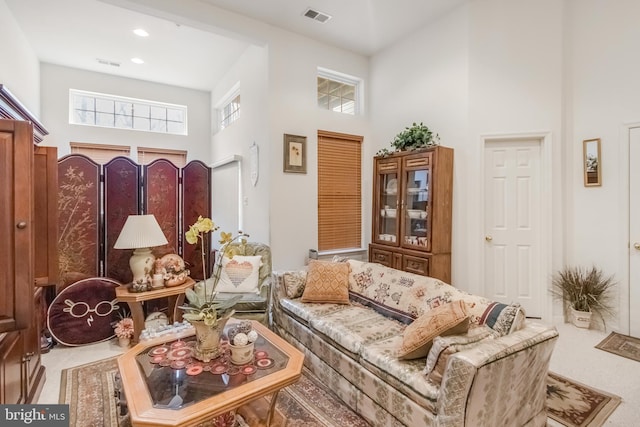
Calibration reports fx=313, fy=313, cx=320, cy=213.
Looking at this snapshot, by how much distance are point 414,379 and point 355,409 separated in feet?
1.93

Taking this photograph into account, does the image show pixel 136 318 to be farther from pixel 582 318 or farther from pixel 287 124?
pixel 582 318

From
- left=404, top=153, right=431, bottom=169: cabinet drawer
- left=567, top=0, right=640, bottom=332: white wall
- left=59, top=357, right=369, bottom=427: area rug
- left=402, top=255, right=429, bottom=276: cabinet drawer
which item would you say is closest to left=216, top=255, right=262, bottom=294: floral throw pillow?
left=59, top=357, right=369, bottom=427: area rug

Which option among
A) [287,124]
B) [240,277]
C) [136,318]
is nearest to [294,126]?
[287,124]

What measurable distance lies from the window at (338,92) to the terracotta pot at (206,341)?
3.52 m

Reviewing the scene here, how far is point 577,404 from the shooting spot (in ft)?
7.02

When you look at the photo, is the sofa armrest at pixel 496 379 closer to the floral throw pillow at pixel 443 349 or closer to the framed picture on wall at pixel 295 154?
the floral throw pillow at pixel 443 349

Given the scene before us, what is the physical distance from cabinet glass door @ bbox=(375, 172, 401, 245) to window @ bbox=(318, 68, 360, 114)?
134 cm

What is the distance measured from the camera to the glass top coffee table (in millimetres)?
1407

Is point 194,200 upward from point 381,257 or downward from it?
upward

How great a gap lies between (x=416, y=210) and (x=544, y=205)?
138 cm

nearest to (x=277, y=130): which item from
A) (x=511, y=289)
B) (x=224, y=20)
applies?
(x=224, y=20)

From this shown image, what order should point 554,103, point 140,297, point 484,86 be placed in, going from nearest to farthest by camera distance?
point 140,297 → point 554,103 → point 484,86

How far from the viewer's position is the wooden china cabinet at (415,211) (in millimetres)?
3510

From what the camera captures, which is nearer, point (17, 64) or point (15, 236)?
point (15, 236)
